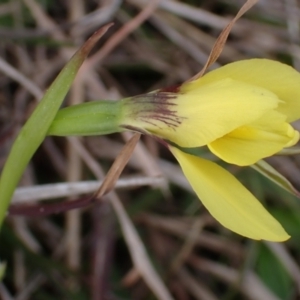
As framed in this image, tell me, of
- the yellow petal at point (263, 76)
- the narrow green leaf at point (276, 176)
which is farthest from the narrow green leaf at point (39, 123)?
the narrow green leaf at point (276, 176)

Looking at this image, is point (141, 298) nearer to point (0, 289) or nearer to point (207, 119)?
point (0, 289)

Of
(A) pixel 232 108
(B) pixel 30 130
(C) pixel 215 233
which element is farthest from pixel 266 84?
(C) pixel 215 233

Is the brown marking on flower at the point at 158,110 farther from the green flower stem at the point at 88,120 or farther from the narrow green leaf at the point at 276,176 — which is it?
the narrow green leaf at the point at 276,176

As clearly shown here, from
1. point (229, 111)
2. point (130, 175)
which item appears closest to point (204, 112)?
point (229, 111)

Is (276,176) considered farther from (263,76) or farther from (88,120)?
(88,120)

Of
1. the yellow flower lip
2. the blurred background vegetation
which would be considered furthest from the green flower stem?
the blurred background vegetation
